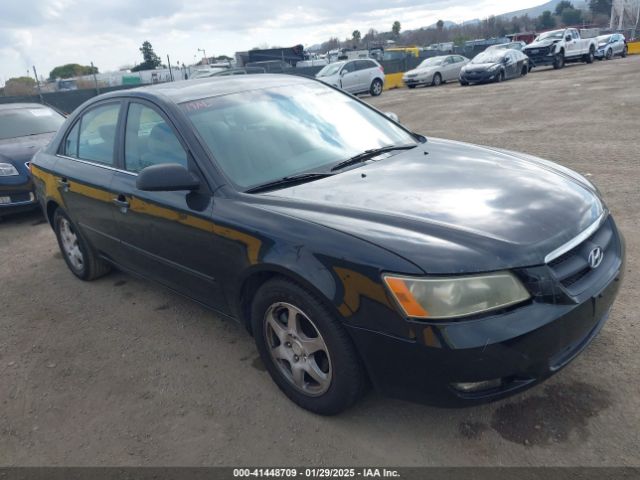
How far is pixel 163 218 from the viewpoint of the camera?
10.7 ft

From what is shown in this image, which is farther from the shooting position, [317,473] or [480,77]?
[480,77]

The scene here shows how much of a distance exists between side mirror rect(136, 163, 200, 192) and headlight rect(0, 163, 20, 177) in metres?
4.98

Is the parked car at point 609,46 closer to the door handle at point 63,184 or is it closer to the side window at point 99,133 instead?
the side window at point 99,133

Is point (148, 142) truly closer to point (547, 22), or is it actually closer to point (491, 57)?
point (491, 57)

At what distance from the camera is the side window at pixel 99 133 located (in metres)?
3.86

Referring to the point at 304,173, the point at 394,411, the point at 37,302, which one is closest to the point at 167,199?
the point at 304,173

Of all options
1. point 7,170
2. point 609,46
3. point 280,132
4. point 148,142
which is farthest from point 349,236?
point 609,46

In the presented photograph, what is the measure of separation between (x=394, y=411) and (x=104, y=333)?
231 cm

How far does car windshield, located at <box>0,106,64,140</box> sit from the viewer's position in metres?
7.90

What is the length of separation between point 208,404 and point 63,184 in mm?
2537

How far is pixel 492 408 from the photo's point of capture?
104 inches

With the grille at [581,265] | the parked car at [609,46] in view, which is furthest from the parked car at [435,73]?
the grille at [581,265]

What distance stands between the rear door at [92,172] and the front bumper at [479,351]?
7.93ft

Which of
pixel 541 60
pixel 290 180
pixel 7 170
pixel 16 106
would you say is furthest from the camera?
pixel 541 60
